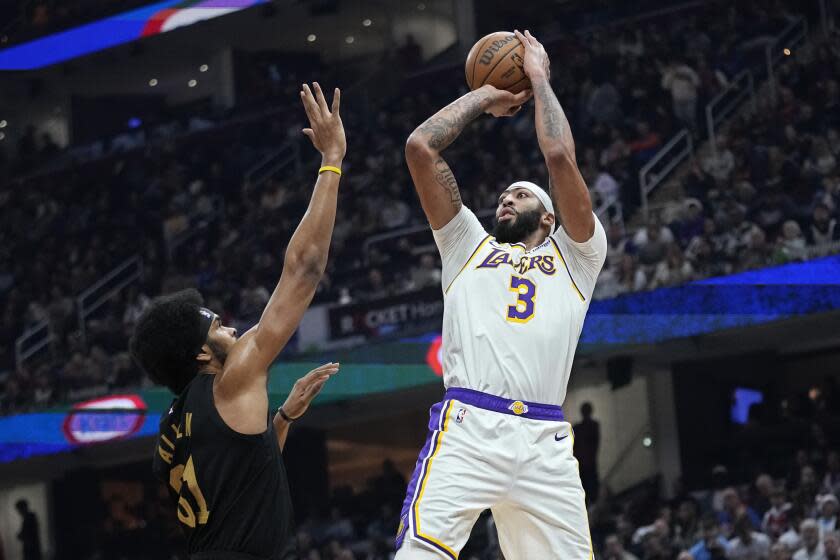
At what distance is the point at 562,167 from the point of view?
568cm

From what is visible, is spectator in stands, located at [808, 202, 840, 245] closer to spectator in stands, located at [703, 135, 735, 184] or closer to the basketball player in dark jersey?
spectator in stands, located at [703, 135, 735, 184]

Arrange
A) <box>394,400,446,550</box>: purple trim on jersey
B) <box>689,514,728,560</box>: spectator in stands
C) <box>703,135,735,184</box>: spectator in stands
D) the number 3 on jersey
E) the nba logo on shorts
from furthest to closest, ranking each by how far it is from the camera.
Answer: <box>703,135,735,184</box>: spectator in stands → <box>689,514,728,560</box>: spectator in stands → the number 3 on jersey → the nba logo on shorts → <box>394,400,446,550</box>: purple trim on jersey

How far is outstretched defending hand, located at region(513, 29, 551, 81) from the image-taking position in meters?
5.94

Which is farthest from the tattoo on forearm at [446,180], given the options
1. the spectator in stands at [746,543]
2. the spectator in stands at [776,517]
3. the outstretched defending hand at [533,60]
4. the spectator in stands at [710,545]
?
the spectator in stands at [776,517]

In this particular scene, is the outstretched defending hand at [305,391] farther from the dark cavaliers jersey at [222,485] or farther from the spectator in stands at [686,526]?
the spectator in stands at [686,526]

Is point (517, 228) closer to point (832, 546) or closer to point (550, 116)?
point (550, 116)

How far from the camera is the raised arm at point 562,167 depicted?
5.68 metres

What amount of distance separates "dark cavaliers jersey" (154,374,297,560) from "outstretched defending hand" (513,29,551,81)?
7.50ft

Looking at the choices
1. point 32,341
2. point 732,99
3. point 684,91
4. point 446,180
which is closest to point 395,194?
point 684,91

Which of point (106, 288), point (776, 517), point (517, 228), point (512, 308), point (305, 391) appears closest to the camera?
point (305, 391)

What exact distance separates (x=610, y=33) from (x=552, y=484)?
16.9 meters

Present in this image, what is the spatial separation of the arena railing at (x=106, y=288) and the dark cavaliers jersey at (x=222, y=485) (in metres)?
16.5

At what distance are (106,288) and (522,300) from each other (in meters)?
17.2

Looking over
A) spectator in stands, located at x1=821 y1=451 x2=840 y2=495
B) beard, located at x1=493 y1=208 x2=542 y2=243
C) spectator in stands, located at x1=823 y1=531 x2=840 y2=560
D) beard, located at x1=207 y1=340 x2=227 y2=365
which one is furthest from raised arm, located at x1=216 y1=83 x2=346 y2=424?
spectator in stands, located at x1=821 y1=451 x2=840 y2=495
